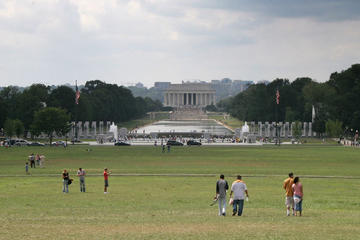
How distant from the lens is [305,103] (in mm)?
152625

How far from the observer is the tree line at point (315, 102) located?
413 ft

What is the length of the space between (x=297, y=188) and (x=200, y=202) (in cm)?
718

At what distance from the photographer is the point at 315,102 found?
478ft

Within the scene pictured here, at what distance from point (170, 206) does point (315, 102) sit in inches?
4707

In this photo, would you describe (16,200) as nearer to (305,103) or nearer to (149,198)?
(149,198)

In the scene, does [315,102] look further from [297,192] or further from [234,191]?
[234,191]

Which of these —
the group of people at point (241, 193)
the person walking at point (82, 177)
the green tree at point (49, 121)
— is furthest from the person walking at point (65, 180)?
the green tree at point (49, 121)

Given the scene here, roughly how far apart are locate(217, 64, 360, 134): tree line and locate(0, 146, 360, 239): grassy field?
2772 inches

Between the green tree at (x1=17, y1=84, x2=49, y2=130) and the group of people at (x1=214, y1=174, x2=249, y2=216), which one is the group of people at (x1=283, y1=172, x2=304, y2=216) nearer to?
the group of people at (x1=214, y1=174, x2=249, y2=216)

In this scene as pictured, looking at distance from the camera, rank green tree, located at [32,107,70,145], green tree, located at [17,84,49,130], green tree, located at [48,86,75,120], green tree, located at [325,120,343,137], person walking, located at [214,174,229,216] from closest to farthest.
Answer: person walking, located at [214,174,229,216], green tree, located at [32,107,70,145], green tree, located at [325,120,343,137], green tree, located at [17,84,49,130], green tree, located at [48,86,75,120]

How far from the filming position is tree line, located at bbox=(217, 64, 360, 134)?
125875 mm

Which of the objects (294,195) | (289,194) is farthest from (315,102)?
(294,195)

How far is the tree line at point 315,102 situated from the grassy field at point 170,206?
70.4 m

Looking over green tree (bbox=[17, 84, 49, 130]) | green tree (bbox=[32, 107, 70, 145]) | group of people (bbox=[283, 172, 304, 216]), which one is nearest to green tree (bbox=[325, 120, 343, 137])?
green tree (bbox=[32, 107, 70, 145])
